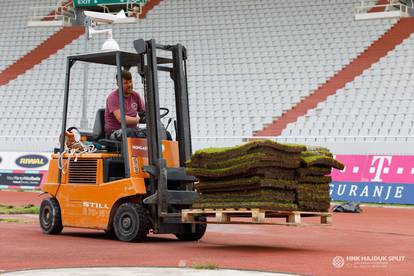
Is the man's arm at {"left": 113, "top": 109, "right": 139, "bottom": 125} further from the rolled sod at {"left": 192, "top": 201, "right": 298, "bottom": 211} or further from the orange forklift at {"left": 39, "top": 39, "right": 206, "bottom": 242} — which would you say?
the rolled sod at {"left": 192, "top": 201, "right": 298, "bottom": 211}

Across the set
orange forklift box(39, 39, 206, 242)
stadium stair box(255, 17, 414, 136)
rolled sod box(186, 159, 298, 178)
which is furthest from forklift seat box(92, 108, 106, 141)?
stadium stair box(255, 17, 414, 136)

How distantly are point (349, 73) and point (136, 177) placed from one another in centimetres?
1828

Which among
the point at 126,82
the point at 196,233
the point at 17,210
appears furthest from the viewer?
the point at 17,210

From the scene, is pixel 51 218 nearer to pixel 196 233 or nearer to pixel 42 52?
pixel 196 233

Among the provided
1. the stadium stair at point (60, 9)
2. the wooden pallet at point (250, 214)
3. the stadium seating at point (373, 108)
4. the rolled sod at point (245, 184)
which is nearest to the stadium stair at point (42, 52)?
the stadium stair at point (60, 9)

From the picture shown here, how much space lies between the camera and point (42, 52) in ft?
119

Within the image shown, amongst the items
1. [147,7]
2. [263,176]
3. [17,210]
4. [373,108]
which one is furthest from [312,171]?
[147,7]

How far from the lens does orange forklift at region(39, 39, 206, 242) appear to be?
39.4ft

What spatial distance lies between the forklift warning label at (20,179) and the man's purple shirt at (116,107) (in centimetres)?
1544

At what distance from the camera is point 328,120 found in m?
26.7

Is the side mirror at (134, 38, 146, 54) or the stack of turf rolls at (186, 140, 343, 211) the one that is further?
the side mirror at (134, 38, 146, 54)

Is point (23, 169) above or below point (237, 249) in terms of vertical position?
above

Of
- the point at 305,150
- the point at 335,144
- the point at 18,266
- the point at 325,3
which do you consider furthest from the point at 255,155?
the point at 325,3

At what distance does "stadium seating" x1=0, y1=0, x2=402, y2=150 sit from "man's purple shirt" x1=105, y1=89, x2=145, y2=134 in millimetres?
13147
